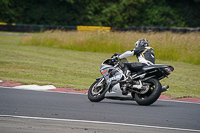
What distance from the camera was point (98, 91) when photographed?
934 cm

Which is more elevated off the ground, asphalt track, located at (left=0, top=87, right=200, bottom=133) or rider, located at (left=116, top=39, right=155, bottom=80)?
rider, located at (left=116, top=39, right=155, bottom=80)

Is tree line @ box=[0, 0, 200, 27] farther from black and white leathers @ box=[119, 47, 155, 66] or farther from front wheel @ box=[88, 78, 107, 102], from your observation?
black and white leathers @ box=[119, 47, 155, 66]

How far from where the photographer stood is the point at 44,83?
39.7 feet

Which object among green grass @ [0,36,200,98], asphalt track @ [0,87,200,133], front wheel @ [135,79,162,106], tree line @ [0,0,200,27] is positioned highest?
tree line @ [0,0,200,27]

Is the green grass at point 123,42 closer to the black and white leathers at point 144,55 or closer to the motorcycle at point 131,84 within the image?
the black and white leathers at point 144,55

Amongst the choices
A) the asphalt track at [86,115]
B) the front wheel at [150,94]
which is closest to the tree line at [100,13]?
the asphalt track at [86,115]

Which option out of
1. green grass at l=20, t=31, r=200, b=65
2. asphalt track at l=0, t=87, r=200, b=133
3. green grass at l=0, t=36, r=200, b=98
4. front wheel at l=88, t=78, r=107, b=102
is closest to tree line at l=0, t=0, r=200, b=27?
green grass at l=20, t=31, r=200, b=65

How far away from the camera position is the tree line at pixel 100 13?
167ft

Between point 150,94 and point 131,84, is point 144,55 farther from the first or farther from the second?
point 150,94

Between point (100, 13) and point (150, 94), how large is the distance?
45.1 meters

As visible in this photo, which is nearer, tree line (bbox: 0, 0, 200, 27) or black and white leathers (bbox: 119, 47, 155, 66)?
black and white leathers (bbox: 119, 47, 155, 66)

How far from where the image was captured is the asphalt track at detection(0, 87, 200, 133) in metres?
6.36

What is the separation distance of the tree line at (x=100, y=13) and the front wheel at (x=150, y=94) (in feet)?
138

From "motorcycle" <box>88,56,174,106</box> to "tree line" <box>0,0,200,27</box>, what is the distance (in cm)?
4135
